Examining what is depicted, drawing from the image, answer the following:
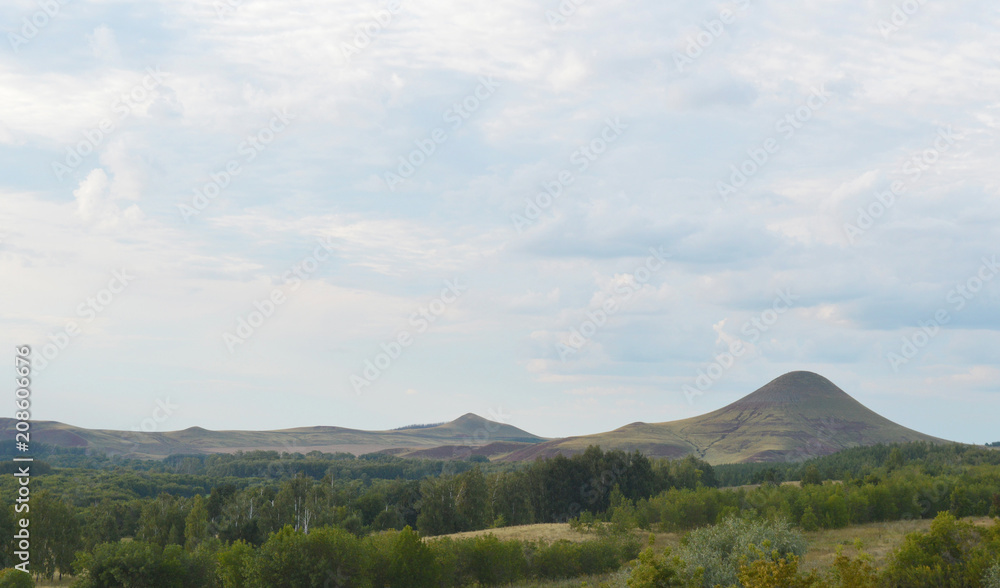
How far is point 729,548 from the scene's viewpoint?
32.8 m

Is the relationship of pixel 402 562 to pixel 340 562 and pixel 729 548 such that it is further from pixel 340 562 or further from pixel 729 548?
pixel 729 548

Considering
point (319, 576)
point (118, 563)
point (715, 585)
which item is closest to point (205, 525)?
point (118, 563)

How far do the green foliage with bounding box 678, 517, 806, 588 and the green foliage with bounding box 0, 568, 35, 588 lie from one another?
3809cm

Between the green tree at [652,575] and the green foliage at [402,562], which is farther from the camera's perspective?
the green foliage at [402,562]

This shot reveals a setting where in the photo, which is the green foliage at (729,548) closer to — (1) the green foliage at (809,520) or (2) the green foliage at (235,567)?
(2) the green foliage at (235,567)

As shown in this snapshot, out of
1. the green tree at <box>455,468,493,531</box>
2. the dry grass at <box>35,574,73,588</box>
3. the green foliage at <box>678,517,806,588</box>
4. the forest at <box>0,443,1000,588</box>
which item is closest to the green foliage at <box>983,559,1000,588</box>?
the forest at <box>0,443,1000,588</box>

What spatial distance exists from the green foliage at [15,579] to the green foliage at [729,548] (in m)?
38.1

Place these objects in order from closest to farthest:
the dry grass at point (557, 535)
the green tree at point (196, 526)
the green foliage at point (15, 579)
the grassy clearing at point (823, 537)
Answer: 1. the green foliage at point (15, 579)
2. the grassy clearing at point (823, 537)
3. the dry grass at point (557, 535)
4. the green tree at point (196, 526)

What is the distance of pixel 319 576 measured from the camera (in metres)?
40.0

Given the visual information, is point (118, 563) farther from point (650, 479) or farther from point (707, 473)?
point (707, 473)

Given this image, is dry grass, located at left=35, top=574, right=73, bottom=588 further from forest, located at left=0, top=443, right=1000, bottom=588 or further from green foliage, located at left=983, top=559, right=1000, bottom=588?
green foliage, located at left=983, top=559, right=1000, bottom=588

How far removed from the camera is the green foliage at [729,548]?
24438 millimetres

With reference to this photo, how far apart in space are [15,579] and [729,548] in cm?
4032

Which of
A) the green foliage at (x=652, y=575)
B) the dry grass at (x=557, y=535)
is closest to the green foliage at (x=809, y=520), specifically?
the dry grass at (x=557, y=535)
